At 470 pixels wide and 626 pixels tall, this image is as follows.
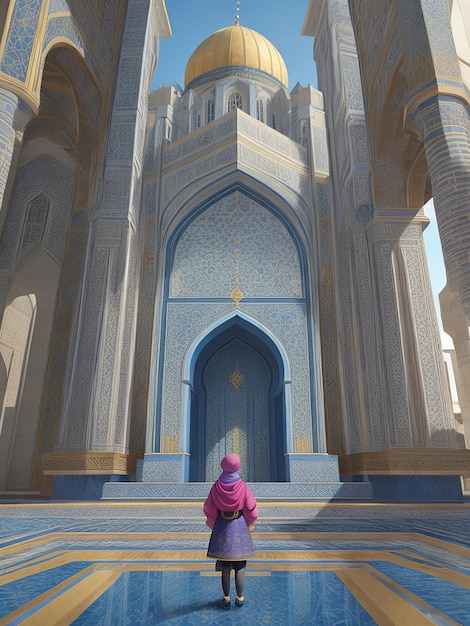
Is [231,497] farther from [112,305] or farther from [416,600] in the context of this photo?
[112,305]

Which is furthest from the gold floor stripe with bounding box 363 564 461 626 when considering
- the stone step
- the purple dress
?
the stone step

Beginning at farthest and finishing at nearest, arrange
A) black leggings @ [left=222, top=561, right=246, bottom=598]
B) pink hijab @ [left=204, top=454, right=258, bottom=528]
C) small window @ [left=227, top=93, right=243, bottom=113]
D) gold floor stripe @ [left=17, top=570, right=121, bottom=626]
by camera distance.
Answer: small window @ [left=227, top=93, right=243, bottom=113] < pink hijab @ [left=204, top=454, right=258, bottom=528] < black leggings @ [left=222, top=561, right=246, bottom=598] < gold floor stripe @ [left=17, top=570, right=121, bottom=626]

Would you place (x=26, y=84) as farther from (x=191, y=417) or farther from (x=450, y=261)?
(x=191, y=417)

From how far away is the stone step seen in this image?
3.82 meters

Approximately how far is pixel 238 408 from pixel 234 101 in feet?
15.7

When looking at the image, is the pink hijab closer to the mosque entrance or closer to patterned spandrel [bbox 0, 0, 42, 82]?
patterned spandrel [bbox 0, 0, 42, 82]

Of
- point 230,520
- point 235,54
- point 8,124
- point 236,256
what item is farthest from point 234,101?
point 230,520

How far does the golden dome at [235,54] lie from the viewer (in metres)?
7.82

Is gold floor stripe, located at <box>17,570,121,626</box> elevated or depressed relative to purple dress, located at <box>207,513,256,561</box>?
depressed

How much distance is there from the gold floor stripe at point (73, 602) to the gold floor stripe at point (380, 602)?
1.93 ft

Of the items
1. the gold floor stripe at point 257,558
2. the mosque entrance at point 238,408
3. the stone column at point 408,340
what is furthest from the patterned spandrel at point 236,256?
the gold floor stripe at point 257,558

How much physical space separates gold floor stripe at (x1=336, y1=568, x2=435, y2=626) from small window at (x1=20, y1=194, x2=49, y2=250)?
18.5ft

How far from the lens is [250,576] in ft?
4.17

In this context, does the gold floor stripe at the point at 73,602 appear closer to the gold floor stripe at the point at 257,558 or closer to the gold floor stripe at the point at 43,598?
the gold floor stripe at the point at 43,598
